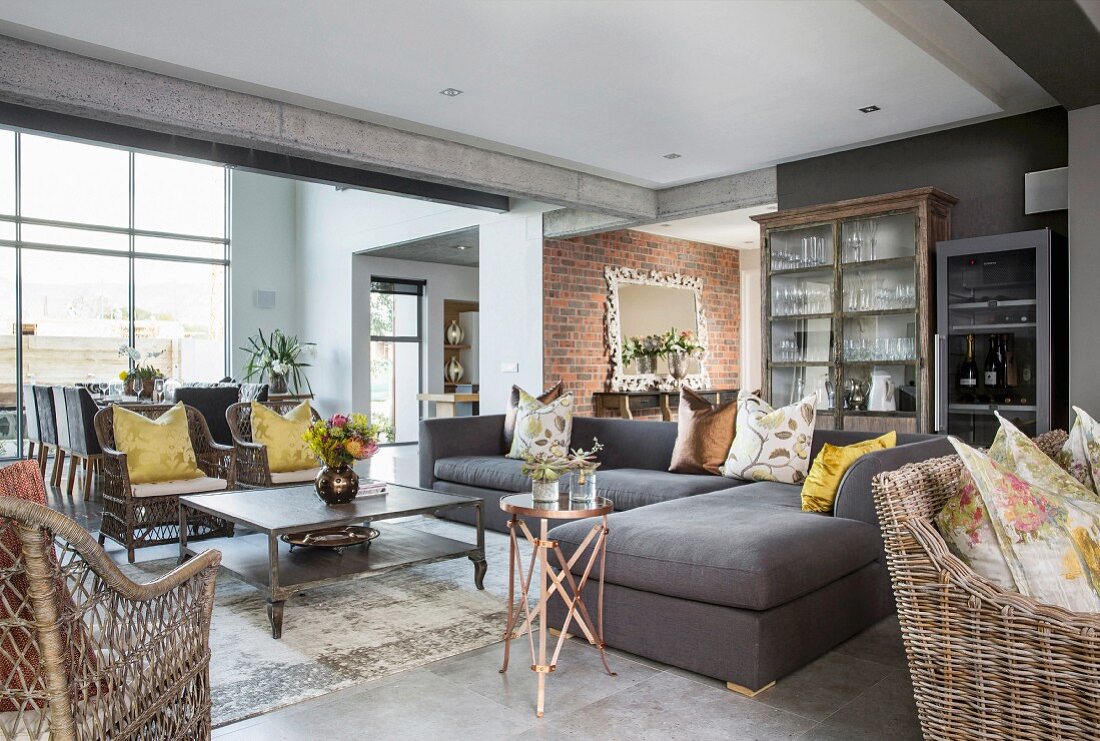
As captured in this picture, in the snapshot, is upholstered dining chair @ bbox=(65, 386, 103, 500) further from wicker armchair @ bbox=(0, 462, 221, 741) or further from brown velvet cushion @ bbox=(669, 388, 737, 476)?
wicker armchair @ bbox=(0, 462, 221, 741)

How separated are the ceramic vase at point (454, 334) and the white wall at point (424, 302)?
1.06ft

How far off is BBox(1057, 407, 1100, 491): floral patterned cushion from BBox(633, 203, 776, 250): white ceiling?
16.8 feet

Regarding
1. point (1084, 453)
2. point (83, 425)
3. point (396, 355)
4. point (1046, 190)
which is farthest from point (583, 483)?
point (396, 355)

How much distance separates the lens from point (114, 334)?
1013cm

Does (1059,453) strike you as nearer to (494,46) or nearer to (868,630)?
(868,630)

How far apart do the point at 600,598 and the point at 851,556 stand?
103 cm

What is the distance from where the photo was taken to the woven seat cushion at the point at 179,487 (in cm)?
443

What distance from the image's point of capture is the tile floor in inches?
93.5

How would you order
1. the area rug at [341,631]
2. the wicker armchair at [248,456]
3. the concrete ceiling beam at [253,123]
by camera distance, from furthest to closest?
the wicker armchair at [248,456], the concrete ceiling beam at [253,123], the area rug at [341,631]

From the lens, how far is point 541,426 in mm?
5613

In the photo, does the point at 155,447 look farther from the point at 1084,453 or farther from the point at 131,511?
the point at 1084,453

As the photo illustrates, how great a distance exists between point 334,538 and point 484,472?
5.19ft

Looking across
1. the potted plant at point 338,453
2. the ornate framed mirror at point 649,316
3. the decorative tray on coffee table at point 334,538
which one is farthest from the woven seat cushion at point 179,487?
the ornate framed mirror at point 649,316

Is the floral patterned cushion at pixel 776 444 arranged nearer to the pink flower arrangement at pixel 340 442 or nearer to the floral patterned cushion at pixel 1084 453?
the floral patterned cushion at pixel 1084 453
